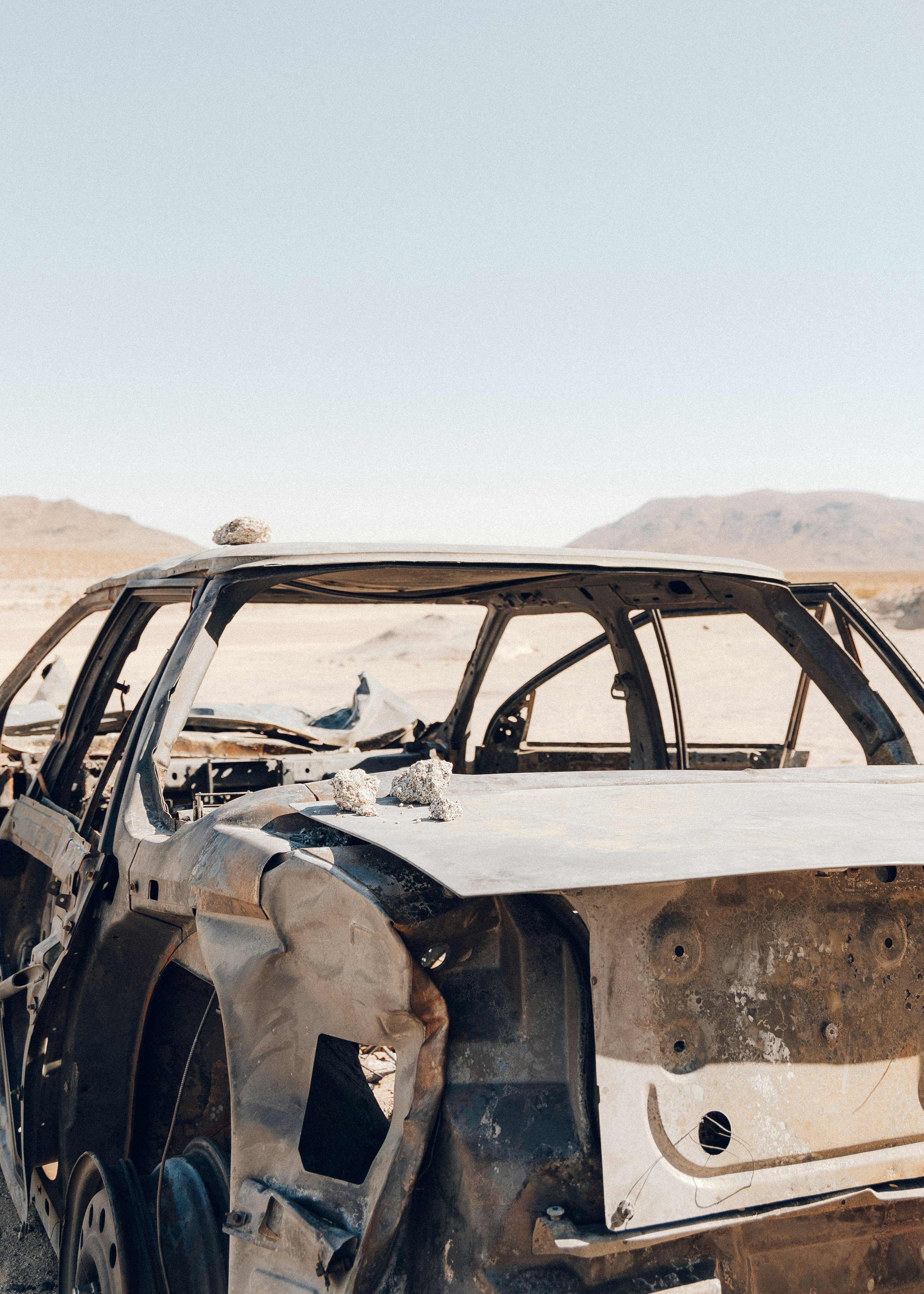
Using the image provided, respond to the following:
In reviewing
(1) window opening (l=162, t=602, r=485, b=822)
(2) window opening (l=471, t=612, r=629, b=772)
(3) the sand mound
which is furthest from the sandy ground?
(3) the sand mound

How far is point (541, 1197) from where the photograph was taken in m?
1.60

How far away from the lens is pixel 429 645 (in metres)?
26.2

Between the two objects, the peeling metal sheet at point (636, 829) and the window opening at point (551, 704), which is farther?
the window opening at point (551, 704)

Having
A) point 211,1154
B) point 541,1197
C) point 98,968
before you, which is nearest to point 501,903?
point 541,1197

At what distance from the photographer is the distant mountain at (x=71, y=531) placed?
162000 millimetres

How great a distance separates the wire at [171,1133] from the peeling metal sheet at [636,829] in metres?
0.67

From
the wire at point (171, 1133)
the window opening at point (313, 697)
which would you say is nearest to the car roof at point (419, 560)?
the window opening at point (313, 697)

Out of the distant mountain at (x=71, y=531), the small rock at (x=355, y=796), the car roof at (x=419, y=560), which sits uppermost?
the distant mountain at (x=71, y=531)

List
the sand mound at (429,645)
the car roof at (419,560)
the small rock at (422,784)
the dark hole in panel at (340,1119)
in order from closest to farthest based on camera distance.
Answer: the dark hole in panel at (340,1119), the small rock at (422,784), the car roof at (419,560), the sand mound at (429,645)

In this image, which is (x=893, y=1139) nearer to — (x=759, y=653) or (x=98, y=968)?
(x=98, y=968)

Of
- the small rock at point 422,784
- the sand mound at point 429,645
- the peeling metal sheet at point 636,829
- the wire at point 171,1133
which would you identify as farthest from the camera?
the sand mound at point 429,645

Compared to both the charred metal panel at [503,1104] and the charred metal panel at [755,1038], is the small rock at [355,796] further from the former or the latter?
the charred metal panel at [755,1038]

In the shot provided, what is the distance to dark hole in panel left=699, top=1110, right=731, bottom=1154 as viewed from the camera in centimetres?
163

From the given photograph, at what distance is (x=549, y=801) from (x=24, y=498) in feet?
679
